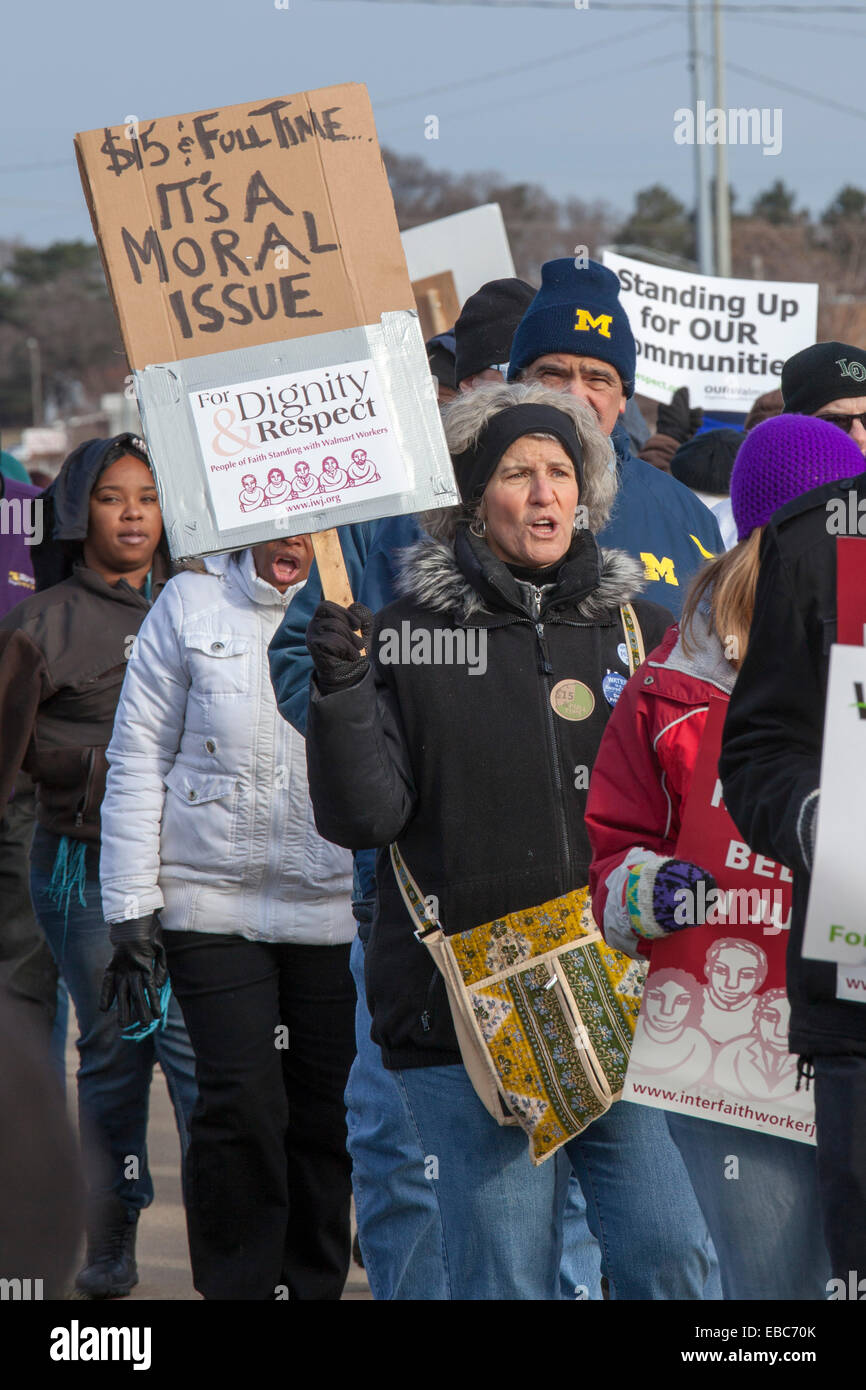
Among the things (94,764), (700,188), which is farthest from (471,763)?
(700,188)

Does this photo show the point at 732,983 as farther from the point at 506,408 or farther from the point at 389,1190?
the point at 506,408

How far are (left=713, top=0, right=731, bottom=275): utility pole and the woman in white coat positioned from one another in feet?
65.6

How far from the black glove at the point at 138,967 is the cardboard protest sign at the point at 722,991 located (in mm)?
1796

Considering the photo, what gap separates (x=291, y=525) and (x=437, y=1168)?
3.78ft

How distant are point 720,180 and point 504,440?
21.9 meters

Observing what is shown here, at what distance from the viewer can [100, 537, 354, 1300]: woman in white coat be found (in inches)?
171

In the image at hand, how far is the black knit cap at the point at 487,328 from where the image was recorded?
15.5 feet

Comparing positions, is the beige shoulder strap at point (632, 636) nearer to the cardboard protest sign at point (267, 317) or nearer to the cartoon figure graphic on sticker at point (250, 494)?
the cardboard protest sign at point (267, 317)

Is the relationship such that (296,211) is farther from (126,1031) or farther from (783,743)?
(126,1031)

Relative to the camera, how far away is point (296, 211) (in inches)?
130

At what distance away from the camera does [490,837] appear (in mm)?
3215

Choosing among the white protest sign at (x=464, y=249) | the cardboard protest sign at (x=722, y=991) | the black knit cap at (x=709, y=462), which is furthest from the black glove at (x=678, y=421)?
the cardboard protest sign at (x=722, y=991)

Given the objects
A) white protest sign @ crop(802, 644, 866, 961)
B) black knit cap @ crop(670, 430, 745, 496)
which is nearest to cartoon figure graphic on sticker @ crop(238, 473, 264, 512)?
white protest sign @ crop(802, 644, 866, 961)

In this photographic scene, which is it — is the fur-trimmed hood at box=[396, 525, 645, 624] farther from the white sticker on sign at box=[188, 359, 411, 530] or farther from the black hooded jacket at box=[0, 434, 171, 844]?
the black hooded jacket at box=[0, 434, 171, 844]
